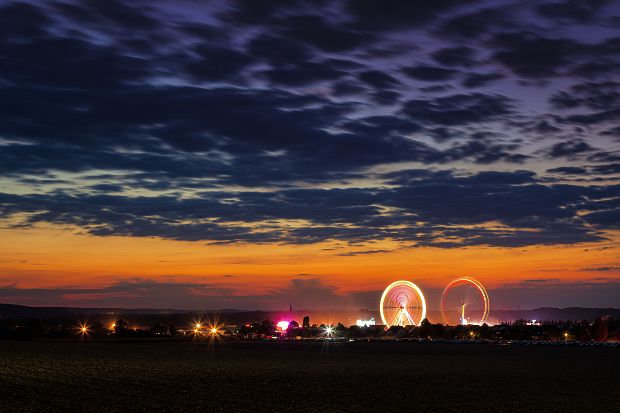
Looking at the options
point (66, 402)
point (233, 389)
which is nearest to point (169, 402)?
point (66, 402)

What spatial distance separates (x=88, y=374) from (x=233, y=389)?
60.2ft

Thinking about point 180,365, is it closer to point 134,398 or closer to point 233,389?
point 233,389

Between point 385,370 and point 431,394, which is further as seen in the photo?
point 385,370

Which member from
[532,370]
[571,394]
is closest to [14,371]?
[571,394]

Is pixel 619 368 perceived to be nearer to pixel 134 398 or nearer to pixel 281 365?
pixel 281 365

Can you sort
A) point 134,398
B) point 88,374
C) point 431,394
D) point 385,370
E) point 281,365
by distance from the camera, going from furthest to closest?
1. point 281,365
2. point 385,370
3. point 88,374
4. point 431,394
5. point 134,398

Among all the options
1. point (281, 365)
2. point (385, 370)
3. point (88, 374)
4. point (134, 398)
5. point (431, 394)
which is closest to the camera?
point (134, 398)

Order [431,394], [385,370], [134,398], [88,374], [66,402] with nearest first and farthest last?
1. [66,402]
2. [134,398]
3. [431,394]
4. [88,374]
5. [385,370]

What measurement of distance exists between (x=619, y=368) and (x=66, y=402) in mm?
73247

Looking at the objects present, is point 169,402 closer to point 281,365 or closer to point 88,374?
point 88,374

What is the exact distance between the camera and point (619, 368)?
328 ft

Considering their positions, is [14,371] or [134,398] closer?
[134,398]

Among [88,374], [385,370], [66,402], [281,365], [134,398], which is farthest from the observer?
[281,365]

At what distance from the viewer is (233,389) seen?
61.6 metres
